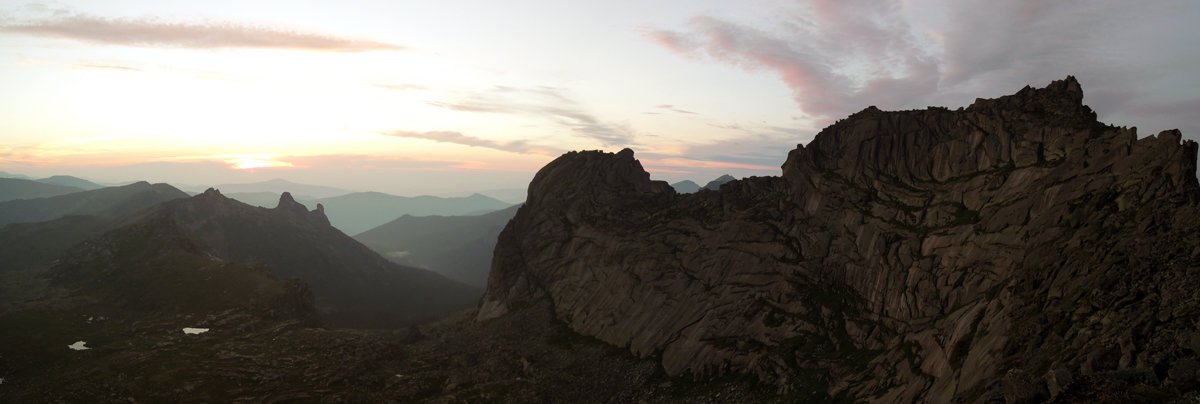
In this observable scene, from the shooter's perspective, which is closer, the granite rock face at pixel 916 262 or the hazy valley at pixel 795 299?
the granite rock face at pixel 916 262

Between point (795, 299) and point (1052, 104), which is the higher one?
point (1052, 104)

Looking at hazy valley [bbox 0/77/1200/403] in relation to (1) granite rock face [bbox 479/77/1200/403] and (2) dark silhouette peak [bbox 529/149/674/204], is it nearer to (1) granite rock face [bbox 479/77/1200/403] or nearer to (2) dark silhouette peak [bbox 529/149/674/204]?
(1) granite rock face [bbox 479/77/1200/403]

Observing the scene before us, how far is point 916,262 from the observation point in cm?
8238

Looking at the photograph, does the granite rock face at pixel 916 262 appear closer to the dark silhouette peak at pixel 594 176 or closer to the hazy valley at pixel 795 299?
the hazy valley at pixel 795 299

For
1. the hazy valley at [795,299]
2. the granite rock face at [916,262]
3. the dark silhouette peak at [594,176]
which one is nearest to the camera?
the granite rock face at [916,262]

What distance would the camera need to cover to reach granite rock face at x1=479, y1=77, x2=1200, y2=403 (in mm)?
47719

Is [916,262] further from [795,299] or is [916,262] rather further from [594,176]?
[594,176]

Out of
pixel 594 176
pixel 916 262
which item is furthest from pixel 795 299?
pixel 594 176

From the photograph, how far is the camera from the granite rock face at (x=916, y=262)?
47.7m

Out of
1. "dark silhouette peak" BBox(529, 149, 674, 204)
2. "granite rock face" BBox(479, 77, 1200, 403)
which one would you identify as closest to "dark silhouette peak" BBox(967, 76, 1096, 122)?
"granite rock face" BBox(479, 77, 1200, 403)

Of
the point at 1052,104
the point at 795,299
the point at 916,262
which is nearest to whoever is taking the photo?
the point at 916,262

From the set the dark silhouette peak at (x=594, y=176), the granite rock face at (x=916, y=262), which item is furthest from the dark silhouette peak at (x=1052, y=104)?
the dark silhouette peak at (x=594, y=176)

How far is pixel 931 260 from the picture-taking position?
8075 cm

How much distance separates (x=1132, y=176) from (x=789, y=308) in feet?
159
